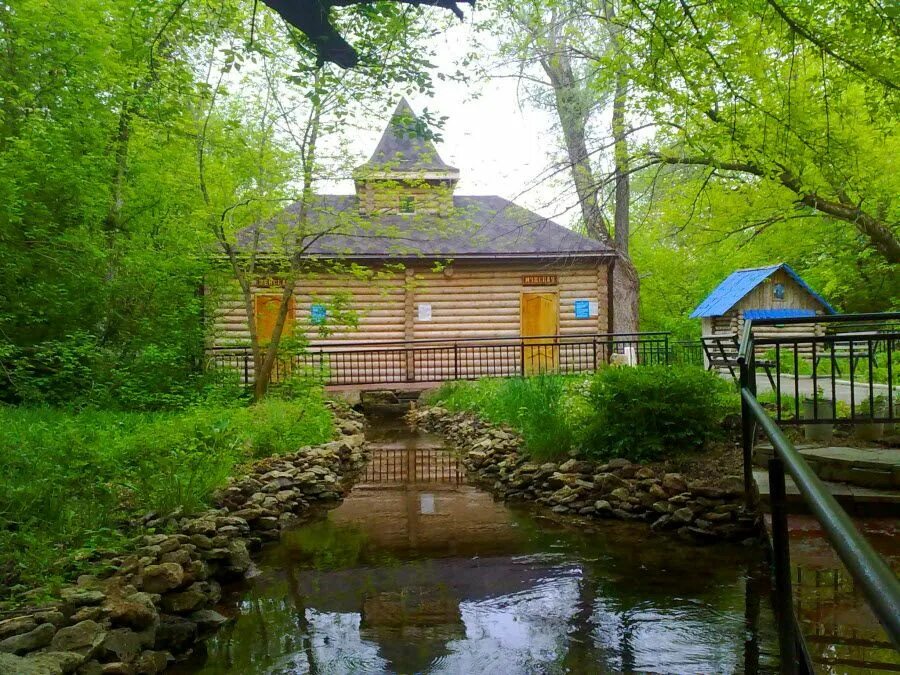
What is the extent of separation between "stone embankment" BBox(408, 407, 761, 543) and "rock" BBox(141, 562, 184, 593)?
143 inches

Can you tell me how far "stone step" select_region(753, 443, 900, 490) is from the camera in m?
4.84

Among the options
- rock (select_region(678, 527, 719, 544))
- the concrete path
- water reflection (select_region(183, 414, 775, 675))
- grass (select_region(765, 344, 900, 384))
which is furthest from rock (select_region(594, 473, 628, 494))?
grass (select_region(765, 344, 900, 384))

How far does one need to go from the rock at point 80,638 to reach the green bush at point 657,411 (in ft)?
16.1

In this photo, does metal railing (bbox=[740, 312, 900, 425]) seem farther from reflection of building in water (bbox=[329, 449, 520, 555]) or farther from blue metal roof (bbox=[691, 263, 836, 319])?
blue metal roof (bbox=[691, 263, 836, 319])

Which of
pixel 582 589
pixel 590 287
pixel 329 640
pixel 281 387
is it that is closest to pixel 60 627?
pixel 329 640

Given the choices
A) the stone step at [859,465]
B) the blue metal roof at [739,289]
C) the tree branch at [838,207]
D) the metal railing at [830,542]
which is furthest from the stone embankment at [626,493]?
the blue metal roof at [739,289]

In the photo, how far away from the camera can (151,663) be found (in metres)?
3.38

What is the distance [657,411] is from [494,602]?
3.06m

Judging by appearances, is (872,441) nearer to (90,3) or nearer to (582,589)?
(582,589)

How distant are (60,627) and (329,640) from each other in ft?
4.58

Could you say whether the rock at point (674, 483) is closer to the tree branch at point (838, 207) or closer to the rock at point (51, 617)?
the tree branch at point (838, 207)

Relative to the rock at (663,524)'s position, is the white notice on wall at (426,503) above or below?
below

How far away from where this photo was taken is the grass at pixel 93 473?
13.0 feet

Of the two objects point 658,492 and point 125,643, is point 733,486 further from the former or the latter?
point 125,643
